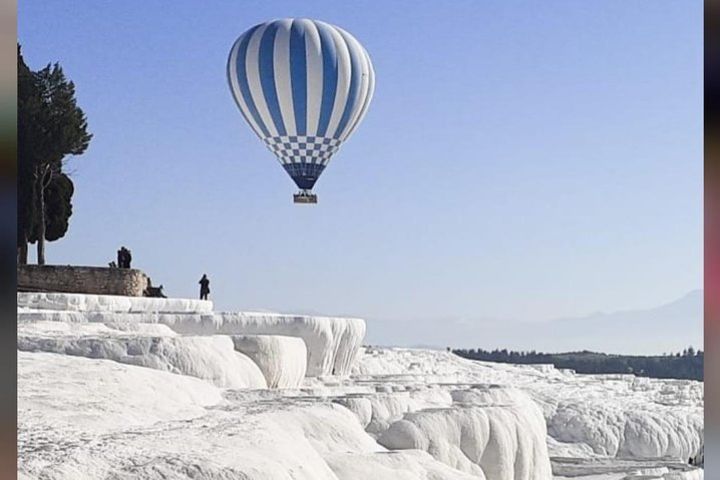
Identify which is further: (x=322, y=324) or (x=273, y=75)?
(x=273, y=75)

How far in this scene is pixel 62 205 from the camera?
86.2ft

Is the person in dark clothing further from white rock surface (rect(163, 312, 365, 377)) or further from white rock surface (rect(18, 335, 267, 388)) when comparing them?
white rock surface (rect(18, 335, 267, 388))

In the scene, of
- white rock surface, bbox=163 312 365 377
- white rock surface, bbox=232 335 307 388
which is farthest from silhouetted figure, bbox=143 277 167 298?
white rock surface, bbox=232 335 307 388

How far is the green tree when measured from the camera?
24.3 m

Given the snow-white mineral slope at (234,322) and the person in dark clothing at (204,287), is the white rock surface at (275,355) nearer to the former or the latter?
the snow-white mineral slope at (234,322)

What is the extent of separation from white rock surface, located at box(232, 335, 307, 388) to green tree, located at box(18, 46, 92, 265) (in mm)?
12123

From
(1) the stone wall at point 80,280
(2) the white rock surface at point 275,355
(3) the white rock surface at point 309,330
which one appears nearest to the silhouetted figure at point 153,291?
(1) the stone wall at point 80,280

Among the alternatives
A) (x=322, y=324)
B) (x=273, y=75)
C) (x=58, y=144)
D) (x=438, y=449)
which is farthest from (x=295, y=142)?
(x=438, y=449)

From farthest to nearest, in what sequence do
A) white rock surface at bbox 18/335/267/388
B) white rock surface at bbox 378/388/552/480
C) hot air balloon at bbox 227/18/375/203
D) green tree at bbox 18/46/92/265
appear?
hot air balloon at bbox 227/18/375/203 → green tree at bbox 18/46/92/265 → white rock surface at bbox 378/388/552/480 → white rock surface at bbox 18/335/267/388

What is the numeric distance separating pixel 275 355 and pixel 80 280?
10958 millimetres

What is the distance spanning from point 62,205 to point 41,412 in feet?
68.1

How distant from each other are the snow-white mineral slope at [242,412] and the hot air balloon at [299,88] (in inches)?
257

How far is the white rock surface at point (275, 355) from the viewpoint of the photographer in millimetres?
11945

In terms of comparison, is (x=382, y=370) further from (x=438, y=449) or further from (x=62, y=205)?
(x=438, y=449)
